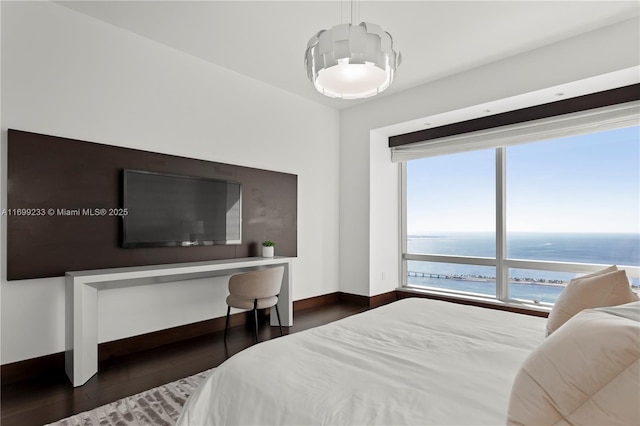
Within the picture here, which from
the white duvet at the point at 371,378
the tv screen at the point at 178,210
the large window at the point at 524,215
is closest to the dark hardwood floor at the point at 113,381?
the tv screen at the point at 178,210

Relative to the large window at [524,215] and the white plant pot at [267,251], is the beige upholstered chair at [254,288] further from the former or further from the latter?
the large window at [524,215]

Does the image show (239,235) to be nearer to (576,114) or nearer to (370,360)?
(370,360)

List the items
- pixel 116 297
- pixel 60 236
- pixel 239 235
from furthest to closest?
1. pixel 239 235
2. pixel 116 297
3. pixel 60 236

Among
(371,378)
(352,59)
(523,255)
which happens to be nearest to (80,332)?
(371,378)

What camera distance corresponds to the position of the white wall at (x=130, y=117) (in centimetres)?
270

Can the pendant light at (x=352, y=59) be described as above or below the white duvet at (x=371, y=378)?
above

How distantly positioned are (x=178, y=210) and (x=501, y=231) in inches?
151

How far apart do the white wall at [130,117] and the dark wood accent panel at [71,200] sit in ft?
0.28

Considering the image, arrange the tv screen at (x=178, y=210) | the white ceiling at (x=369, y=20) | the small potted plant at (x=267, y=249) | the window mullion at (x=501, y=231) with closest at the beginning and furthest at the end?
the white ceiling at (x=369, y=20)
the tv screen at (x=178, y=210)
the small potted plant at (x=267, y=249)
the window mullion at (x=501, y=231)

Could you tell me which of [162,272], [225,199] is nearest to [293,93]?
[225,199]

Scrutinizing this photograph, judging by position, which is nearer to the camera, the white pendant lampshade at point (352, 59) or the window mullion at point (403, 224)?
the white pendant lampshade at point (352, 59)

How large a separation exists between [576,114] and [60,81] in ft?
16.2

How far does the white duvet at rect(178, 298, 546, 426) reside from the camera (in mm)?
1131

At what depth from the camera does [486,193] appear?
4.66 metres
